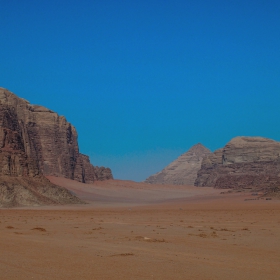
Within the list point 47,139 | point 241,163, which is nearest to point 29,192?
point 47,139

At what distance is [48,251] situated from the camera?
13.9 meters

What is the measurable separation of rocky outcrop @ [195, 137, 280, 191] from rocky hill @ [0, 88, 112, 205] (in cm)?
3876

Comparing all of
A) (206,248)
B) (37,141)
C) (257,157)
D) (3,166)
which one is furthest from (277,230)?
(257,157)

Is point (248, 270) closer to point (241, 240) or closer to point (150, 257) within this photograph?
point (150, 257)

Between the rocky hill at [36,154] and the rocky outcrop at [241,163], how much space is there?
38.8m

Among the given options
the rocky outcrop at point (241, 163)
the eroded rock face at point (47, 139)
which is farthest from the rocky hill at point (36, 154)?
the rocky outcrop at point (241, 163)

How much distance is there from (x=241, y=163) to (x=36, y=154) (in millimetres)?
77724

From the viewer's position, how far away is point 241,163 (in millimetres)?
154500

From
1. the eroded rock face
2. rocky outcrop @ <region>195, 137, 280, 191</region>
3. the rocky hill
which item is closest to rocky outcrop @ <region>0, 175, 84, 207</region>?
the rocky hill

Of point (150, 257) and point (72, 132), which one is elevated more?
point (72, 132)

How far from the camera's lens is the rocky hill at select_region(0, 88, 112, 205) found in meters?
53.3

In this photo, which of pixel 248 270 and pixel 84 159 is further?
pixel 84 159

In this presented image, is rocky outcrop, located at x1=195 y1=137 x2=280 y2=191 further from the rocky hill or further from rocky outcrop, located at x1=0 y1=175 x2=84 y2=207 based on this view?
rocky outcrop, located at x1=0 y1=175 x2=84 y2=207

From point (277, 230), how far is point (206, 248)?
8305mm
